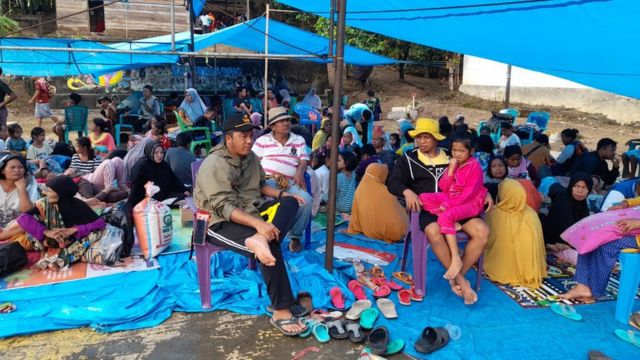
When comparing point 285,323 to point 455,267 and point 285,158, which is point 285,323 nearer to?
point 455,267

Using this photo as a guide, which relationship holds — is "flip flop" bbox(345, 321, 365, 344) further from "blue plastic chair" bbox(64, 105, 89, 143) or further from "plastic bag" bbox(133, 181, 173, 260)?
"blue plastic chair" bbox(64, 105, 89, 143)

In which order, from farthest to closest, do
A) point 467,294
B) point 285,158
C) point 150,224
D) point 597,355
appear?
point 285,158 → point 150,224 → point 467,294 → point 597,355

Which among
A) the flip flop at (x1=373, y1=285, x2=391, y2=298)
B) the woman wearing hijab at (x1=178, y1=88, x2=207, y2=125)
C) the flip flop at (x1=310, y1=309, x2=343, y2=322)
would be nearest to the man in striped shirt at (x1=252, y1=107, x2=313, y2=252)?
the flip flop at (x1=373, y1=285, x2=391, y2=298)

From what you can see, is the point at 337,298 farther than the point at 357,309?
Yes

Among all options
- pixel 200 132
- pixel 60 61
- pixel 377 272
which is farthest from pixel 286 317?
pixel 60 61

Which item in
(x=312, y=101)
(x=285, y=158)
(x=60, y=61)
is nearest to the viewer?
(x=285, y=158)

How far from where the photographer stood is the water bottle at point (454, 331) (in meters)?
3.11

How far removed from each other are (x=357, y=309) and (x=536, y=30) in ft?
9.21

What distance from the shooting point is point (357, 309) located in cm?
331

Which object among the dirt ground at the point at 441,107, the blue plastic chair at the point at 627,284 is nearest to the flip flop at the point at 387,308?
the blue plastic chair at the point at 627,284

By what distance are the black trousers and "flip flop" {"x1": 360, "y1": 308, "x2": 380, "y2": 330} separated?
49 cm

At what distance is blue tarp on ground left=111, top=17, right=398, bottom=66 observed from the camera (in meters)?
10.0

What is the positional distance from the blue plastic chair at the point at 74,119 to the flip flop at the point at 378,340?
850 centimetres

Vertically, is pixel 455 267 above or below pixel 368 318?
above
